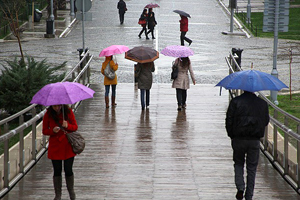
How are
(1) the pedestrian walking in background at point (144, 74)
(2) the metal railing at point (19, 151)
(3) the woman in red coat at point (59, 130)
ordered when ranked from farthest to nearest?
(1) the pedestrian walking in background at point (144, 74) → (2) the metal railing at point (19, 151) → (3) the woman in red coat at point (59, 130)

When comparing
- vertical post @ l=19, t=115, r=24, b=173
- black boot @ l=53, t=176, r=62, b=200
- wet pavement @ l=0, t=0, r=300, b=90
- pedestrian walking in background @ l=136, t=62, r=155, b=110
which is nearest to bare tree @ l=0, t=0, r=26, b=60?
wet pavement @ l=0, t=0, r=300, b=90

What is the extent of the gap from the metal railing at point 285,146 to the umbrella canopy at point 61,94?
9.84 feet

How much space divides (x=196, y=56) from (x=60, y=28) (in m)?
12.1

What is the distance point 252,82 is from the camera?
25.1 ft

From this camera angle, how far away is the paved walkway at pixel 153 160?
27.8 feet

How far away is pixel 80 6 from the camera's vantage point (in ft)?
67.5

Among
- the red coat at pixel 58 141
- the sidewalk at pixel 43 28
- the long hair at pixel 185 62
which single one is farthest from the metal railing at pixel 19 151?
the sidewalk at pixel 43 28

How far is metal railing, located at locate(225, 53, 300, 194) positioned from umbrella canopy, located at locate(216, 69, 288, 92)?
90 cm

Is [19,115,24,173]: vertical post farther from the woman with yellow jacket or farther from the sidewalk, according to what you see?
the sidewalk

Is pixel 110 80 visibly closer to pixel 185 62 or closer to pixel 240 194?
pixel 185 62

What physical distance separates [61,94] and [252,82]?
238cm

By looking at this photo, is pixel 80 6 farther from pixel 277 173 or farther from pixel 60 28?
pixel 60 28

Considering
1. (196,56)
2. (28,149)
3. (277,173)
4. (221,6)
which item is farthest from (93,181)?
(221,6)

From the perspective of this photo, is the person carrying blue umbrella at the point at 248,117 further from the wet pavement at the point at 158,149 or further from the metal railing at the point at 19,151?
the metal railing at the point at 19,151
